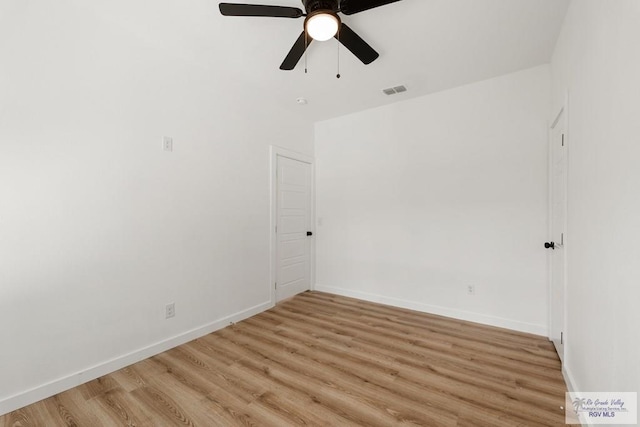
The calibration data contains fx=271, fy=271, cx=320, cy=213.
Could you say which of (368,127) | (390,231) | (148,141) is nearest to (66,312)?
(148,141)

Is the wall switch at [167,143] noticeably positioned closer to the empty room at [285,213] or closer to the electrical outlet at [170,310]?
the empty room at [285,213]

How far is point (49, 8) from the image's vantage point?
73.6 inches

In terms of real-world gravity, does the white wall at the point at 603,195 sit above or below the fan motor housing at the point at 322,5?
below

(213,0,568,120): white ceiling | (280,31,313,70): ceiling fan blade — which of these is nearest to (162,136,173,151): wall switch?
(213,0,568,120): white ceiling

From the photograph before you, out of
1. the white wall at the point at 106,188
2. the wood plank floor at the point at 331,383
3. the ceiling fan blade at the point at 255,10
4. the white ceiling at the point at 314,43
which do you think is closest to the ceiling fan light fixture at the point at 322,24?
the ceiling fan blade at the point at 255,10

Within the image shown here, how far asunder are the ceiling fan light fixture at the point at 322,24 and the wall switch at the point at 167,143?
1.60 m

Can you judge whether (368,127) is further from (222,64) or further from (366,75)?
(222,64)

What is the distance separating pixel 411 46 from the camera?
2.41 meters

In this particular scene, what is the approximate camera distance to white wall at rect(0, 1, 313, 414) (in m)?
1.76

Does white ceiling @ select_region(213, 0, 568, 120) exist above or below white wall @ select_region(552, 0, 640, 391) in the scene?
above

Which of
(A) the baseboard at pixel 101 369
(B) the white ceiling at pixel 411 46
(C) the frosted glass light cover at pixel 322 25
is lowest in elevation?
(A) the baseboard at pixel 101 369

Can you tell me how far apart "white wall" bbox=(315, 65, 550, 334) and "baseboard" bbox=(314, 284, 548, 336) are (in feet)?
0.04

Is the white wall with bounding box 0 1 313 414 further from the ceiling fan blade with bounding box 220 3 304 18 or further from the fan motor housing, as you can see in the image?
the fan motor housing

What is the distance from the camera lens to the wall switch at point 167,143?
98.2 inches
